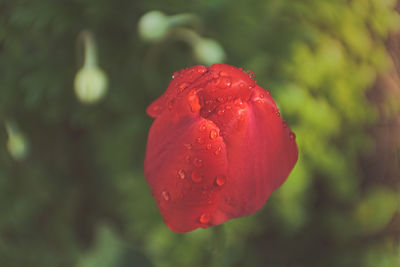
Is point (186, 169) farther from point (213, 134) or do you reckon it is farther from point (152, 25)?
point (152, 25)

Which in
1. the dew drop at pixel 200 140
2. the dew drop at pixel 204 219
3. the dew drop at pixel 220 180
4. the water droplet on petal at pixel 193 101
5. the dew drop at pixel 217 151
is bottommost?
the dew drop at pixel 204 219

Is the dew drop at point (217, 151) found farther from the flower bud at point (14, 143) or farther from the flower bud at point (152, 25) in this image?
the flower bud at point (14, 143)

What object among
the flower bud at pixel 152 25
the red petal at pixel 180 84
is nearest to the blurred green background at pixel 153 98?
the flower bud at pixel 152 25

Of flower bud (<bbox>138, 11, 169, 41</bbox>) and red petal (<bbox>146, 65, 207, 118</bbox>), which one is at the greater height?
red petal (<bbox>146, 65, 207, 118</bbox>)

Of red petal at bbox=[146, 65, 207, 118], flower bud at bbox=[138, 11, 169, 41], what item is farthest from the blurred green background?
red petal at bbox=[146, 65, 207, 118]

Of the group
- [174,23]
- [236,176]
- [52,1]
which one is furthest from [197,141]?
[52,1]

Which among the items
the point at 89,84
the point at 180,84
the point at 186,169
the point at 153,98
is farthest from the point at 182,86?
the point at 153,98

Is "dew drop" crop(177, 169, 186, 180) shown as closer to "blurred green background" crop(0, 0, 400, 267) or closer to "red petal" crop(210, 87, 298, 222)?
"red petal" crop(210, 87, 298, 222)

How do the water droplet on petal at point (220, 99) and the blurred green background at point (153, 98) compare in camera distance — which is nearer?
the water droplet on petal at point (220, 99)
